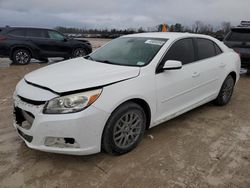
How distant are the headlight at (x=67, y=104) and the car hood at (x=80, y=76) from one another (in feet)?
0.33

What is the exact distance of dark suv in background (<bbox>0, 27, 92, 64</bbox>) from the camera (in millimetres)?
10094

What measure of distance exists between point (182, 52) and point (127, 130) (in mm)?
1678

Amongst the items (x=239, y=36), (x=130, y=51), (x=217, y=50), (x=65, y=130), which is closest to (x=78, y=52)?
(x=239, y=36)

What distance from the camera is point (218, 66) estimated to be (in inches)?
189

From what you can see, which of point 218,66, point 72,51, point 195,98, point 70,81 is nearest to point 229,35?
point 218,66

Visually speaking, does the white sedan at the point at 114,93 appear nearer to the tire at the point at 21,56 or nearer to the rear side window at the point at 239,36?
the rear side window at the point at 239,36

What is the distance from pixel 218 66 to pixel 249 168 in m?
2.24

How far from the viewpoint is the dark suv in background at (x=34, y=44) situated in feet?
33.1

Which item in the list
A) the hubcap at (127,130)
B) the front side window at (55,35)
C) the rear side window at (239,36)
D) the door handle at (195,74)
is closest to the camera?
the hubcap at (127,130)

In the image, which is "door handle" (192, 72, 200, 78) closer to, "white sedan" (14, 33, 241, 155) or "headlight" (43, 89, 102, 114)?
"white sedan" (14, 33, 241, 155)

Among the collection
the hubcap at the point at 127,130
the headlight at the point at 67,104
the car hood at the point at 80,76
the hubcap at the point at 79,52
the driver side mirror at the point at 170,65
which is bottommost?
the hubcap at the point at 127,130

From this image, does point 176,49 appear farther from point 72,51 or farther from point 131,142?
point 72,51

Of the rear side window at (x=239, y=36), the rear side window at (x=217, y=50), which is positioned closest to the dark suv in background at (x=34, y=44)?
the rear side window at (x=239, y=36)


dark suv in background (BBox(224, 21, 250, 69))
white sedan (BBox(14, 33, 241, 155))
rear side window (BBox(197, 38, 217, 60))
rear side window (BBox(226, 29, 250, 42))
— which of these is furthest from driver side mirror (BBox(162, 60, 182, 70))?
rear side window (BBox(226, 29, 250, 42))
